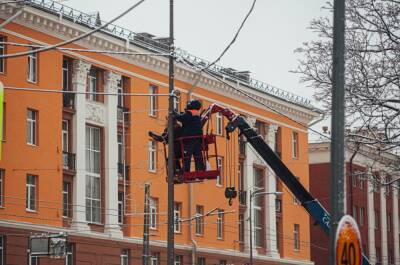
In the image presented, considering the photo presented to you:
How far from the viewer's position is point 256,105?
77.8 metres

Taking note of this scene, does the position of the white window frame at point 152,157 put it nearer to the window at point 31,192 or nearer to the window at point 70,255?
the window at point 70,255

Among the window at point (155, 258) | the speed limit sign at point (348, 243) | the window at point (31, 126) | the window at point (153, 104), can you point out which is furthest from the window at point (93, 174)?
the speed limit sign at point (348, 243)

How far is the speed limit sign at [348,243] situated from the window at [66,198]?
1799 inches

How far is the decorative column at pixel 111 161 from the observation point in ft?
208

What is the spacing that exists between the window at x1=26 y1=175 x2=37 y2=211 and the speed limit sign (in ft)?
142

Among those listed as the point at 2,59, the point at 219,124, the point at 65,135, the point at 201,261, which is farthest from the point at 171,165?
the point at 219,124

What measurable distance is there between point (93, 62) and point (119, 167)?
5.72m

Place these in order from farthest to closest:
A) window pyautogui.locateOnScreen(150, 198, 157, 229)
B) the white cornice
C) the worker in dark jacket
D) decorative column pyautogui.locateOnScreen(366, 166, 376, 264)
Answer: decorative column pyautogui.locateOnScreen(366, 166, 376, 264)
window pyautogui.locateOnScreen(150, 198, 157, 229)
the white cornice
the worker in dark jacket

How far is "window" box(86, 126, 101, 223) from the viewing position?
6238 centimetres

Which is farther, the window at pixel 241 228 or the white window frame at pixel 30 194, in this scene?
the window at pixel 241 228

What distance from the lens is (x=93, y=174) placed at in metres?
62.9

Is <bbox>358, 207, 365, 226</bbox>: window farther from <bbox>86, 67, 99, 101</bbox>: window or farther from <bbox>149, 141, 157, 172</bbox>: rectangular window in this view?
<bbox>86, 67, 99, 101</bbox>: window

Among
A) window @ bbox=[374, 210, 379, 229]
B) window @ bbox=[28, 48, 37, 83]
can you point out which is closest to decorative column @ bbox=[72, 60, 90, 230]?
window @ bbox=[28, 48, 37, 83]

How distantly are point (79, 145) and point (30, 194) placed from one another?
14.0 ft
